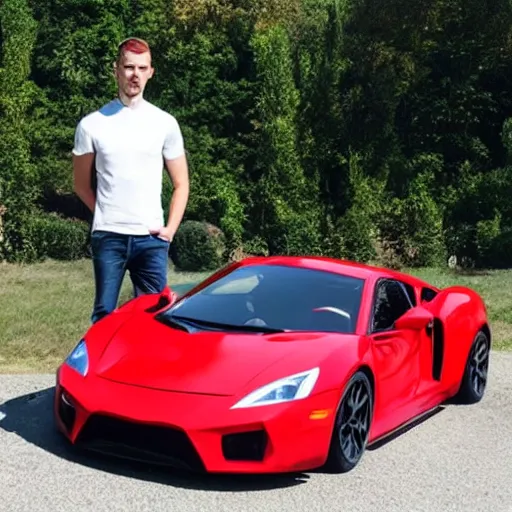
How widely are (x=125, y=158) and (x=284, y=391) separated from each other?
223 centimetres

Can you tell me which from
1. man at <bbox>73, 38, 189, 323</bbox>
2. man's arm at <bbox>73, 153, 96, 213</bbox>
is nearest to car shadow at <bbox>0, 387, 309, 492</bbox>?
man at <bbox>73, 38, 189, 323</bbox>

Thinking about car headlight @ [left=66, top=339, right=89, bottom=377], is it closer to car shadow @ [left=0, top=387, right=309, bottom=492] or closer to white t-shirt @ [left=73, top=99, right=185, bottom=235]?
car shadow @ [left=0, top=387, right=309, bottom=492]

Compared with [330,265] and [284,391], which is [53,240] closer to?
[330,265]

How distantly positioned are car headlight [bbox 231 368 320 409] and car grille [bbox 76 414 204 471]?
33 centimetres

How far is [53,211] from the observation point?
23.8 meters

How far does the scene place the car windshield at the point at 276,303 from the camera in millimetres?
6355

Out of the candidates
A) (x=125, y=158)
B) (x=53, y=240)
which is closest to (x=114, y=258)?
(x=125, y=158)

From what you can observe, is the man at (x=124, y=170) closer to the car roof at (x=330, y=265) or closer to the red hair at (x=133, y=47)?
the red hair at (x=133, y=47)

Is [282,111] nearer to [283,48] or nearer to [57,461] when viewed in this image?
[283,48]

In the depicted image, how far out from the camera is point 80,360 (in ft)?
19.9

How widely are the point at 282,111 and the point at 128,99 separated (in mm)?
16341

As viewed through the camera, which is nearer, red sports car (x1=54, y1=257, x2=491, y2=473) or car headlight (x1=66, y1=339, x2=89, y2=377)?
red sports car (x1=54, y1=257, x2=491, y2=473)

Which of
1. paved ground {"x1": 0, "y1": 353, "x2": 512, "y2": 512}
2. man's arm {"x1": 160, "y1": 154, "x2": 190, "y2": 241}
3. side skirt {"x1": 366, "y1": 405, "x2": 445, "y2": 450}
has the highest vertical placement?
man's arm {"x1": 160, "y1": 154, "x2": 190, "y2": 241}

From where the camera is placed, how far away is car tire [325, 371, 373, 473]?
565 centimetres
